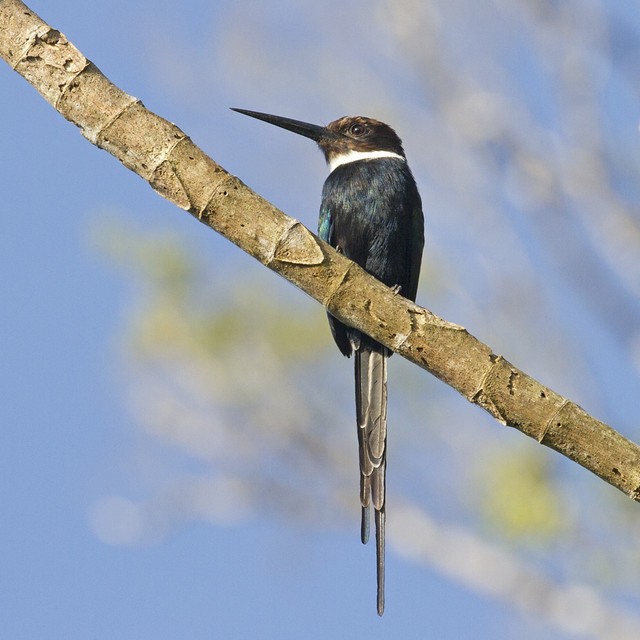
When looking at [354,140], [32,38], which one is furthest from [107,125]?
[354,140]

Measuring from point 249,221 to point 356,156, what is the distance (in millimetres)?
2199

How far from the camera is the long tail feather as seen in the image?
2973 millimetres

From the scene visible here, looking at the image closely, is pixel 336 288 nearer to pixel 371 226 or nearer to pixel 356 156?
pixel 371 226

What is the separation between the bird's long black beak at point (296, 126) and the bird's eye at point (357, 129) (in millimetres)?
109

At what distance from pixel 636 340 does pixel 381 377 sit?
1642 millimetres

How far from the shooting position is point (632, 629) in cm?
568

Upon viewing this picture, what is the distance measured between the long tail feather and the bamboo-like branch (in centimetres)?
A: 68

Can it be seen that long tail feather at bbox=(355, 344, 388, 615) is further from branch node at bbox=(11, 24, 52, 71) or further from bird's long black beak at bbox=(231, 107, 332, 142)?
branch node at bbox=(11, 24, 52, 71)

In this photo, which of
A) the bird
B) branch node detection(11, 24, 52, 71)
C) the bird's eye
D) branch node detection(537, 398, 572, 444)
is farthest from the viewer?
the bird's eye

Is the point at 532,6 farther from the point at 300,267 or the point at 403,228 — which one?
the point at 300,267

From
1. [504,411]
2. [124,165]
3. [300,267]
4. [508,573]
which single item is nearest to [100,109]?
[124,165]

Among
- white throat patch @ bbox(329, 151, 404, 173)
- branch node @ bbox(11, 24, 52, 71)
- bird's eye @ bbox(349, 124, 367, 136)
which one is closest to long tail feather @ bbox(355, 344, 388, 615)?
white throat patch @ bbox(329, 151, 404, 173)

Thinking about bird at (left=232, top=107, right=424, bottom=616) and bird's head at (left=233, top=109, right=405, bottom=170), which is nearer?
bird at (left=232, top=107, right=424, bottom=616)

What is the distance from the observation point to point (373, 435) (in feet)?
11.1
